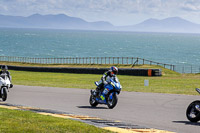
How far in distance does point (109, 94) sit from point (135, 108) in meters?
1.07

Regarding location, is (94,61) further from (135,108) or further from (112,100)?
(112,100)

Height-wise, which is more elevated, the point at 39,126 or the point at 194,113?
the point at 194,113

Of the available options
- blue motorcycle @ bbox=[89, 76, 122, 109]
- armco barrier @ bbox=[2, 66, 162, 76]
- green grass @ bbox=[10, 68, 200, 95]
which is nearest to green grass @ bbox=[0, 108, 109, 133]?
blue motorcycle @ bbox=[89, 76, 122, 109]

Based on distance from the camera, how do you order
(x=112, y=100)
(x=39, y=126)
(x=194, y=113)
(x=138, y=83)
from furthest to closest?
(x=138, y=83) → (x=112, y=100) → (x=194, y=113) → (x=39, y=126)

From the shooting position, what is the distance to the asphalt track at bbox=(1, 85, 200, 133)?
11.3m

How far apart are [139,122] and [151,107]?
360cm

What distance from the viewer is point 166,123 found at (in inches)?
444

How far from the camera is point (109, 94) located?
577 inches

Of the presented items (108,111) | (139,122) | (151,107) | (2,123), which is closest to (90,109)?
(108,111)

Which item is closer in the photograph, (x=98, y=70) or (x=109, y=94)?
(x=109, y=94)

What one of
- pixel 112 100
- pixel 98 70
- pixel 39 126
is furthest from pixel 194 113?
pixel 98 70

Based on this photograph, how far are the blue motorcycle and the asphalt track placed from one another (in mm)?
256

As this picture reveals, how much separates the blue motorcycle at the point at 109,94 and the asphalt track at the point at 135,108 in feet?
0.84

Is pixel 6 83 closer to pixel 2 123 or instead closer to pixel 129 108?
pixel 129 108
